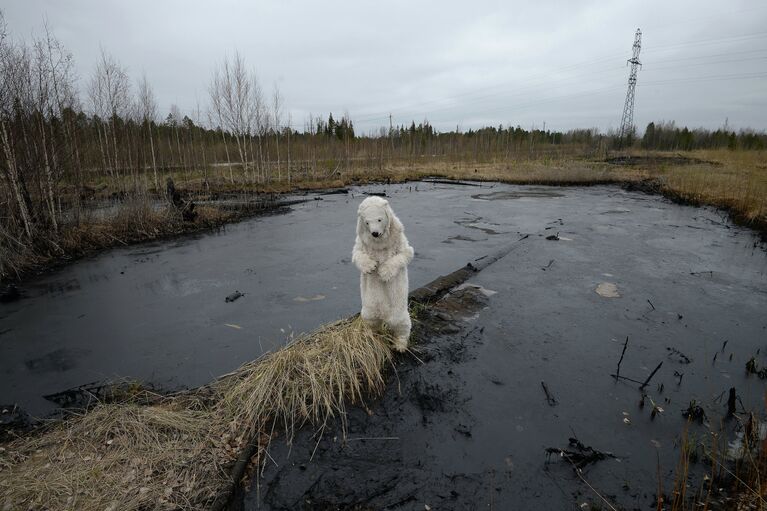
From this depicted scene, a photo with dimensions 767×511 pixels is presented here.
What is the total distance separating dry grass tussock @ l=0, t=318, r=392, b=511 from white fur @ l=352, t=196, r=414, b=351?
43 cm

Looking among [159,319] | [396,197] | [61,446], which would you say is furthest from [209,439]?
[396,197]

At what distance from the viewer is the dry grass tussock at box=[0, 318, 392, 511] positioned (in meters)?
3.10

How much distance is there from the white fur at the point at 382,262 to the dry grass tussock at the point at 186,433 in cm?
43

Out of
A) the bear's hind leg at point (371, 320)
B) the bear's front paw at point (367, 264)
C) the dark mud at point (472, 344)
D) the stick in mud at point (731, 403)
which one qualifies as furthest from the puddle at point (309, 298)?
the stick in mud at point (731, 403)

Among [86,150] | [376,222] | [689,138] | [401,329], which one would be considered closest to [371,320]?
[401,329]

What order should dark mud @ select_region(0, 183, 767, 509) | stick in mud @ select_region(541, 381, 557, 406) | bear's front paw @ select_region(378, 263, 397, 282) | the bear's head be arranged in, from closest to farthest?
dark mud @ select_region(0, 183, 767, 509), the bear's head, bear's front paw @ select_region(378, 263, 397, 282), stick in mud @ select_region(541, 381, 557, 406)

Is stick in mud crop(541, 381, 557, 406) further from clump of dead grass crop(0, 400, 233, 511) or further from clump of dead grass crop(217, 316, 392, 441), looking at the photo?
clump of dead grass crop(0, 400, 233, 511)

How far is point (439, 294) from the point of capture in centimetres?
751

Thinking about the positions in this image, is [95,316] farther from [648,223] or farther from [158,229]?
[648,223]

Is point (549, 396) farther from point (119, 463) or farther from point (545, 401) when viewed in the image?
point (119, 463)

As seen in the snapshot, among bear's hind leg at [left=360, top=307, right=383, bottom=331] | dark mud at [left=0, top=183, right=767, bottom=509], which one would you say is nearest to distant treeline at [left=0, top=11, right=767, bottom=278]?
dark mud at [left=0, top=183, right=767, bottom=509]

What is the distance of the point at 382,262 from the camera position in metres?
4.30

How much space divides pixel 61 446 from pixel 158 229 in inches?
470

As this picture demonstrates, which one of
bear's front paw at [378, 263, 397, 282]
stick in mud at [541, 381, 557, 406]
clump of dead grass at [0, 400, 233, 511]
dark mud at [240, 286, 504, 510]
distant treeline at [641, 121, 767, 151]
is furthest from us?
distant treeline at [641, 121, 767, 151]
